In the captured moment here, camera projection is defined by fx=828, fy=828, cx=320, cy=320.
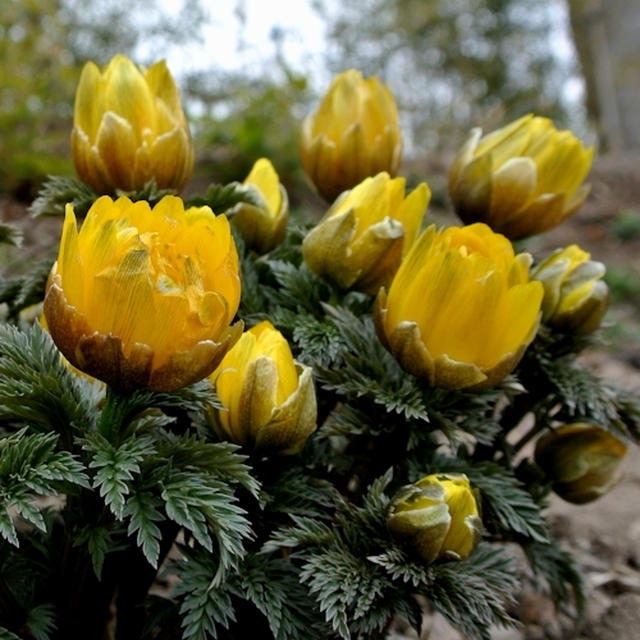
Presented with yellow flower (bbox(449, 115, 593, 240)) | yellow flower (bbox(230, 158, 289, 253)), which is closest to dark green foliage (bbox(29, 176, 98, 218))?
yellow flower (bbox(230, 158, 289, 253))

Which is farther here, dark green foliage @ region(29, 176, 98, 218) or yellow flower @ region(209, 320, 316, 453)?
dark green foliage @ region(29, 176, 98, 218)

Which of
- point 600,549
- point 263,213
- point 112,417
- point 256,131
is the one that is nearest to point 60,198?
point 263,213

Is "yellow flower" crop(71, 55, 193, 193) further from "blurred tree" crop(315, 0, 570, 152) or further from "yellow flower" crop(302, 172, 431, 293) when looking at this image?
"blurred tree" crop(315, 0, 570, 152)

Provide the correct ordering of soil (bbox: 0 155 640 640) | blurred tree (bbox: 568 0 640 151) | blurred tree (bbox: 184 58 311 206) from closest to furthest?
soil (bbox: 0 155 640 640) → blurred tree (bbox: 184 58 311 206) → blurred tree (bbox: 568 0 640 151)

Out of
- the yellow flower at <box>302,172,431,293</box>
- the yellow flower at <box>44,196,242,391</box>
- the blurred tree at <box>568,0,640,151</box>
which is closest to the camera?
the yellow flower at <box>44,196,242,391</box>

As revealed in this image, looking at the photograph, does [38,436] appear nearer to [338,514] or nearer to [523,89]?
[338,514]

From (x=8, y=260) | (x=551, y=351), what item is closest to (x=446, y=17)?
(x=8, y=260)

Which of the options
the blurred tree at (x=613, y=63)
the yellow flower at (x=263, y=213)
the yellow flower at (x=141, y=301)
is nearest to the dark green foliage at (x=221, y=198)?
the yellow flower at (x=263, y=213)
